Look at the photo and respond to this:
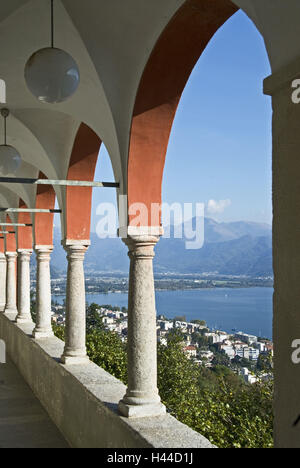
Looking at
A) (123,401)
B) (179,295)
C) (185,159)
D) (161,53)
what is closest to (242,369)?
(123,401)

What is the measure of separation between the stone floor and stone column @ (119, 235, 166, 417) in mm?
2672

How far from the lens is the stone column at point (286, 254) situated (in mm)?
2605

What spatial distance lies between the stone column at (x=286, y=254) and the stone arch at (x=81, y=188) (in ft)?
22.0

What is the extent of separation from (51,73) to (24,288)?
11.9m

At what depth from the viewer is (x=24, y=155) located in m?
11.3

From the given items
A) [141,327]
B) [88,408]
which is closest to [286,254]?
[141,327]

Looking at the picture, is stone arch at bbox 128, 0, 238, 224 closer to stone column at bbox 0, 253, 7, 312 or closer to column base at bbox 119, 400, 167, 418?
column base at bbox 119, 400, 167, 418

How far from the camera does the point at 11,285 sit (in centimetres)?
1780

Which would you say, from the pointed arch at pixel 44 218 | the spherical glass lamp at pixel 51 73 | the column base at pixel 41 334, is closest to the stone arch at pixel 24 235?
the pointed arch at pixel 44 218

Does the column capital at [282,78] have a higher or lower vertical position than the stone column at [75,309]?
higher

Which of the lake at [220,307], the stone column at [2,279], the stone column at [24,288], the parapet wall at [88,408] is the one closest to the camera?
the parapet wall at [88,408]

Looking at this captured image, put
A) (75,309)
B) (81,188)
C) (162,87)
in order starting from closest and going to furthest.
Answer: (162,87), (75,309), (81,188)

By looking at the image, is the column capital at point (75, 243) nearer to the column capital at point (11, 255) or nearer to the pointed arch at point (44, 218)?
the pointed arch at point (44, 218)

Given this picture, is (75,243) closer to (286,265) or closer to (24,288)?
(24,288)
